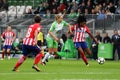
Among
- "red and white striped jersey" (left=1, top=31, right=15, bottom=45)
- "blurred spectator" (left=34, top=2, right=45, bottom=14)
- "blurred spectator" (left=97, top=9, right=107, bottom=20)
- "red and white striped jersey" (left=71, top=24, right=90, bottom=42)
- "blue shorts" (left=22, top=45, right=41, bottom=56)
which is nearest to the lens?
"blue shorts" (left=22, top=45, right=41, bottom=56)

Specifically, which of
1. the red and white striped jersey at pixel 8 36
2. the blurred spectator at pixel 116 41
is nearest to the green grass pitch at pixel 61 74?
the blurred spectator at pixel 116 41

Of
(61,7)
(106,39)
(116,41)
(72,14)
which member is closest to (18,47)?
(61,7)

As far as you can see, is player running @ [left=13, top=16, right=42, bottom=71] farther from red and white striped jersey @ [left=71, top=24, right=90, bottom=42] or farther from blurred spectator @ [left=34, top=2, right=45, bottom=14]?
blurred spectator @ [left=34, top=2, right=45, bottom=14]

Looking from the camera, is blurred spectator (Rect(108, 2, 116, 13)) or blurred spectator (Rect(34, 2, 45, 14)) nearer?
blurred spectator (Rect(108, 2, 116, 13))

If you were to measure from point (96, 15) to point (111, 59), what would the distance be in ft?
10.5

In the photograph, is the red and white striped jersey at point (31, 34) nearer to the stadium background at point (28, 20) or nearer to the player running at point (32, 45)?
the player running at point (32, 45)

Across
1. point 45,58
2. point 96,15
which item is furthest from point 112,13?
point 45,58

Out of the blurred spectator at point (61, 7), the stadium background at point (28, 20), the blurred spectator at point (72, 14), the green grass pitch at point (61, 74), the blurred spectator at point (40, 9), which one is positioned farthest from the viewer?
the blurred spectator at point (40, 9)

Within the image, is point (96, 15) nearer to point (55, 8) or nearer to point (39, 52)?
point (55, 8)

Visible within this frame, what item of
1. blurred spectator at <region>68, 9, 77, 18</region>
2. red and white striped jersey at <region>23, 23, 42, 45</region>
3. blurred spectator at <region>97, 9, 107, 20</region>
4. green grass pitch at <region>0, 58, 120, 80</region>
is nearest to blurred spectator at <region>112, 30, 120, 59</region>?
blurred spectator at <region>97, 9, 107, 20</region>

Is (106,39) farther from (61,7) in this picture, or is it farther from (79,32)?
(79,32)

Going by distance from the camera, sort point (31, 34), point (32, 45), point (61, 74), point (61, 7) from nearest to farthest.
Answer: point (61, 74) < point (32, 45) < point (31, 34) < point (61, 7)

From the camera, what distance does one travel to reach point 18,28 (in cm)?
4147

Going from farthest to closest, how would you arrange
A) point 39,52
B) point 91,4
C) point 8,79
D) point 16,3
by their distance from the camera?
point 16,3 → point 91,4 → point 39,52 → point 8,79
